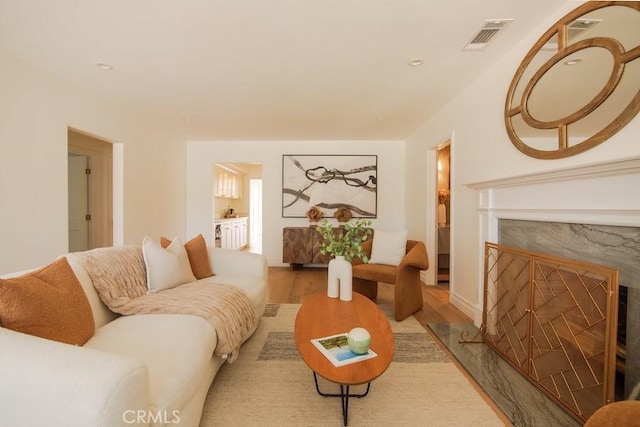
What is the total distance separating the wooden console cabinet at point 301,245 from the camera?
15.3ft

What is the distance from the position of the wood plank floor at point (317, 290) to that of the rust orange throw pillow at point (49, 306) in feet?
6.95

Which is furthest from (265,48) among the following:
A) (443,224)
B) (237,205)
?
(237,205)

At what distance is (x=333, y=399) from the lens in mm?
1555

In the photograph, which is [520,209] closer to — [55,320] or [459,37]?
[459,37]

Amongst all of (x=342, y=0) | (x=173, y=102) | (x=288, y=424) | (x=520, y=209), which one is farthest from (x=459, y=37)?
(x=173, y=102)

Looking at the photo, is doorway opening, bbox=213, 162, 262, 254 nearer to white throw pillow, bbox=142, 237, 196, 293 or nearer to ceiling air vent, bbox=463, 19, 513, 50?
white throw pillow, bbox=142, 237, 196, 293

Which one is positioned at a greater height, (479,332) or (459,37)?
(459,37)

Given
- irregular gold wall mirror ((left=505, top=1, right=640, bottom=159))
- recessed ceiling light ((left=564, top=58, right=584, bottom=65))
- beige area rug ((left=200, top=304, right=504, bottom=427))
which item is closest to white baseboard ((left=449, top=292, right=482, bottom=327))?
beige area rug ((left=200, top=304, right=504, bottom=427))

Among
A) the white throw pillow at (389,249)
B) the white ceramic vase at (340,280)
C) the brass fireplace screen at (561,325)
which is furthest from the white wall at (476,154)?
the white ceramic vase at (340,280)

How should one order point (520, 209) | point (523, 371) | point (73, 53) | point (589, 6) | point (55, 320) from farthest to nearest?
point (73, 53) → point (520, 209) → point (523, 371) → point (589, 6) → point (55, 320)

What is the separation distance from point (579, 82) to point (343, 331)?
6.71ft

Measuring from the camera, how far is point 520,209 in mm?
1977

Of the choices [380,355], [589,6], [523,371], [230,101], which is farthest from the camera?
[230,101]

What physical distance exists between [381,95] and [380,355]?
2672mm
